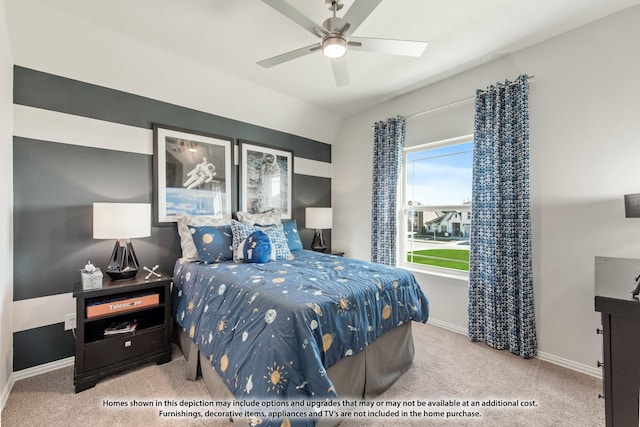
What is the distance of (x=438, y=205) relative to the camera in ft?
10.5

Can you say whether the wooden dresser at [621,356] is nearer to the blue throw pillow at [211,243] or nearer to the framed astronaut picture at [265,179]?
the blue throw pillow at [211,243]

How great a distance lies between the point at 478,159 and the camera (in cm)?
266

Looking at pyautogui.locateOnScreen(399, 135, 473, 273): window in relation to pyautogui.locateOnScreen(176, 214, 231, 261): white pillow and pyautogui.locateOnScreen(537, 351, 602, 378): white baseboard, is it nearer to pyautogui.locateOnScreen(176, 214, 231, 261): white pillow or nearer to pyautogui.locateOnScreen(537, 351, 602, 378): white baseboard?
pyautogui.locateOnScreen(537, 351, 602, 378): white baseboard

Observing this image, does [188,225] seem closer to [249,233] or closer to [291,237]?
→ [249,233]

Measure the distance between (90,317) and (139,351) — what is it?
0.46 metres

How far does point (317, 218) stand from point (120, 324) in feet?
7.95

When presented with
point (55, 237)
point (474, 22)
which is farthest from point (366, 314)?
point (55, 237)

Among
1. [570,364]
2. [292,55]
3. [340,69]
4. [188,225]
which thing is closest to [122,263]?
[188,225]

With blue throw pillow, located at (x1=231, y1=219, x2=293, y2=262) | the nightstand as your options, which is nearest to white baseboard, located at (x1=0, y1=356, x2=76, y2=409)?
the nightstand

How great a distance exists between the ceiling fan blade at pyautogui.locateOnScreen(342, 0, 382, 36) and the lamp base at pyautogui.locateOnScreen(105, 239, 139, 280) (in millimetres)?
2446

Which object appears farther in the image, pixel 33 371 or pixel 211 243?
pixel 211 243

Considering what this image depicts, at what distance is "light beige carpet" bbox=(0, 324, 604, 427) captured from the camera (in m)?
1.63

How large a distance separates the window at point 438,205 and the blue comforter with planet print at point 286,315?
1.20 m

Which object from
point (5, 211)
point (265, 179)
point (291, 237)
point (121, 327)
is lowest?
point (121, 327)
